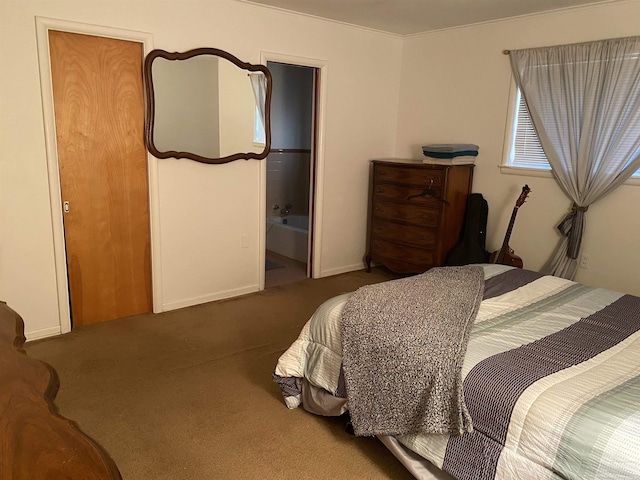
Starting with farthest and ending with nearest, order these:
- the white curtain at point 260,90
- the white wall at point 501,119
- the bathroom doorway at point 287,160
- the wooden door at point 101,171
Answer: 1. the bathroom doorway at point 287,160
2. the white curtain at point 260,90
3. the white wall at point 501,119
4. the wooden door at point 101,171

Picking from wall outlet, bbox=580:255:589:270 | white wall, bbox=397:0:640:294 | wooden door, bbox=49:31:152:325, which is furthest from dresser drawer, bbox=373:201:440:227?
wooden door, bbox=49:31:152:325

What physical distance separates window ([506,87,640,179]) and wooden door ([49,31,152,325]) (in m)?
2.90

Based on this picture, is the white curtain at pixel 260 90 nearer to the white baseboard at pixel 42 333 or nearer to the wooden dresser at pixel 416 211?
the wooden dresser at pixel 416 211

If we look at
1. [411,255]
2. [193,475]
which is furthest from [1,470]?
[411,255]

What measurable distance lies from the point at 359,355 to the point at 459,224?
2560 mm

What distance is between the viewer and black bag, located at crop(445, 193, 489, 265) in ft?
13.7

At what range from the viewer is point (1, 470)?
0.89 meters

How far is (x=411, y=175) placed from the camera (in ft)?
14.1

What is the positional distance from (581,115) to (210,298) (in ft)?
10.3

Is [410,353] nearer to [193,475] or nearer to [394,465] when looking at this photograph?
[394,465]

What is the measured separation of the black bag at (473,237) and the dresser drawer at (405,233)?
210 millimetres

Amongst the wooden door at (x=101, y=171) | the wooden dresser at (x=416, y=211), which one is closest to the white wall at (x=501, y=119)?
the wooden dresser at (x=416, y=211)

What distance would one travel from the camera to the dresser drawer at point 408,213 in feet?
13.8

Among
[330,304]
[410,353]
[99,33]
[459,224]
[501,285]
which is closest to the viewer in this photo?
[410,353]
